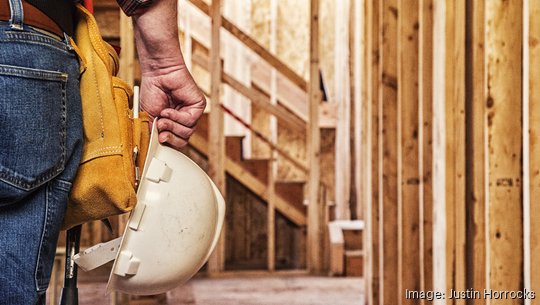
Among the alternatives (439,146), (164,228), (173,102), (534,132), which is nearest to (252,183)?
(439,146)

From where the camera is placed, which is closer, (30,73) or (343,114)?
(30,73)

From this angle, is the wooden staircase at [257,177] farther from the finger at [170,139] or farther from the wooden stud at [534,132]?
the finger at [170,139]

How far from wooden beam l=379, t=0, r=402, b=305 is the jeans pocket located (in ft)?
10.0

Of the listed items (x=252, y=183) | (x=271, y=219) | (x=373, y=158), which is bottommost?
(x=271, y=219)

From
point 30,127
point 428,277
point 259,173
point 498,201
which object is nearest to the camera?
point 30,127

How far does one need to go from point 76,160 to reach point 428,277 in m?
2.59

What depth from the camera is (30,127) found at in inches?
52.7

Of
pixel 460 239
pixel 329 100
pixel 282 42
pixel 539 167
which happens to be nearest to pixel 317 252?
pixel 329 100

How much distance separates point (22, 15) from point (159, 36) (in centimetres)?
40

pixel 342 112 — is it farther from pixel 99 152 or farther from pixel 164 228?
pixel 99 152

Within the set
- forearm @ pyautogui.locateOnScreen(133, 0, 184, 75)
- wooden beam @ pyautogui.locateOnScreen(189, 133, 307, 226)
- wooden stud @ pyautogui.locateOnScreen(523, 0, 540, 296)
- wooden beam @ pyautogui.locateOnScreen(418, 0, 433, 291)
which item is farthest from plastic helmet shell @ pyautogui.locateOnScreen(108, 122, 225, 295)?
wooden beam @ pyautogui.locateOnScreen(189, 133, 307, 226)

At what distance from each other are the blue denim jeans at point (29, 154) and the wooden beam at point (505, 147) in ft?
5.92

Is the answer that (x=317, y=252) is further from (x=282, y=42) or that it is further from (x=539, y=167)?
(x=539, y=167)

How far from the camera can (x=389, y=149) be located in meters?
4.33
